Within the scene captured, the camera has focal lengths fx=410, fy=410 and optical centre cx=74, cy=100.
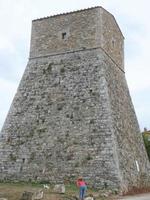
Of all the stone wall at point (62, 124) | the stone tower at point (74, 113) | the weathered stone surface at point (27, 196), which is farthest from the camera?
the stone tower at point (74, 113)

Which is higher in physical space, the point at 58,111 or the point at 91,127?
the point at 58,111

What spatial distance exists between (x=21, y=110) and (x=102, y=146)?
5201 mm

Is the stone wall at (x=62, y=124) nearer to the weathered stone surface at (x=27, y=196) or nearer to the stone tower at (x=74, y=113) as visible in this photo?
the stone tower at (x=74, y=113)

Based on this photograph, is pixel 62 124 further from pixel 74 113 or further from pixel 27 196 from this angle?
pixel 27 196

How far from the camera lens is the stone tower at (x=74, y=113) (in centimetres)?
1870

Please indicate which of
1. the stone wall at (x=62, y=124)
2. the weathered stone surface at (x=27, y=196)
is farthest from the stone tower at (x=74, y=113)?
the weathered stone surface at (x=27, y=196)

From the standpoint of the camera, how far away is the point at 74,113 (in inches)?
786

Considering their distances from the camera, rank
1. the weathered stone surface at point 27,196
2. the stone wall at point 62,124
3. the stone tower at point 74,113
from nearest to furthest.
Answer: the weathered stone surface at point 27,196 → the stone wall at point 62,124 → the stone tower at point 74,113

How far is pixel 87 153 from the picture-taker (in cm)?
1861

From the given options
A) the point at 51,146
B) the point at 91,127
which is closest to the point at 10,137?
the point at 51,146

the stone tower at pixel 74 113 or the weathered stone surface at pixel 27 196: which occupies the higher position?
the stone tower at pixel 74 113

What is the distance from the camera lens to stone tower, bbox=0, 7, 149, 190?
18703 millimetres

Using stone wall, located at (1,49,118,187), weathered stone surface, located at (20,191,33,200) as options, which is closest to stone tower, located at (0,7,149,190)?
stone wall, located at (1,49,118,187)

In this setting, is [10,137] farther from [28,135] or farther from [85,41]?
[85,41]
